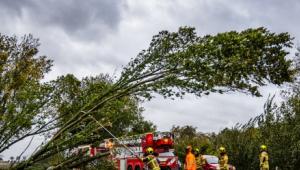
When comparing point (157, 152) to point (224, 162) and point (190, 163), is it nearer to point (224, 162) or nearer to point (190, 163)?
point (224, 162)

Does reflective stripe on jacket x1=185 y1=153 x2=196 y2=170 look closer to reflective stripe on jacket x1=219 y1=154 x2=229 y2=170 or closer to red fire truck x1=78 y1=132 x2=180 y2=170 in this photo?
reflective stripe on jacket x1=219 y1=154 x2=229 y2=170

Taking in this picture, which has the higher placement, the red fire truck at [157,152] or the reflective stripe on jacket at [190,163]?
the red fire truck at [157,152]

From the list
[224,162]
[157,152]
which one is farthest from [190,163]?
[157,152]

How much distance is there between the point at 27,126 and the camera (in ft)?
51.5

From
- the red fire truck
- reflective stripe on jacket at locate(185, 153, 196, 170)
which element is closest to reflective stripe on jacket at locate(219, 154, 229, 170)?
reflective stripe on jacket at locate(185, 153, 196, 170)

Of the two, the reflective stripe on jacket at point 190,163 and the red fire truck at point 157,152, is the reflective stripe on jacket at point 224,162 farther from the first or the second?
the red fire truck at point 157,152

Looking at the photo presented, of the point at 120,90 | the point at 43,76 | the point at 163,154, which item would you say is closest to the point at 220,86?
the point at 120,90

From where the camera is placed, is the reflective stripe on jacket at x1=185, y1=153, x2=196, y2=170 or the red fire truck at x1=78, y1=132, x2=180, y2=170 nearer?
the reflective stripe on jacket at x1=185, y1=153, x2=196, y2=170

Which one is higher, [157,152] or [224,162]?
[157,152]

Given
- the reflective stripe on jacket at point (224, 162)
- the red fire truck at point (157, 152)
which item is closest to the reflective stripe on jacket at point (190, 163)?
the reflective stripe on jacket at point (224, 162)

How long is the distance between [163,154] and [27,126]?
1210 centimetres

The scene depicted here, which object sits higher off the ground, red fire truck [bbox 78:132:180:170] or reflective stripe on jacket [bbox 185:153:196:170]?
red fire truck [bbox 78:132:180:170]

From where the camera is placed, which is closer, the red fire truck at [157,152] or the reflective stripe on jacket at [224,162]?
the reflective stripe on jacket at [224,162]

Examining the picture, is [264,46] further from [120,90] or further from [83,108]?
[83,108]
